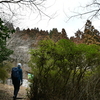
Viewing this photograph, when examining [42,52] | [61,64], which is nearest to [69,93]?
[61,64]

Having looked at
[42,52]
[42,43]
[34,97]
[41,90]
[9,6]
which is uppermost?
[9,6]

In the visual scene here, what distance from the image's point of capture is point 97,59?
12.3ft

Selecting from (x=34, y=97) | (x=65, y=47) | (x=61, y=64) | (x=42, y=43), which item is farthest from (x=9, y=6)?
(x=34, y=97)

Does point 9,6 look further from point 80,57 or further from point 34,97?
point 34,97

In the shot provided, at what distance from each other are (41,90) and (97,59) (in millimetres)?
2166

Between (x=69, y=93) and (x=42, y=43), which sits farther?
(x=42, y=43)

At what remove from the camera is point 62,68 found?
4.26 meters

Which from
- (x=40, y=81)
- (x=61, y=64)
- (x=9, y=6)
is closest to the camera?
(x=9, y=6)

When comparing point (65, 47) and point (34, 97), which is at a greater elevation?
point (65, 47)

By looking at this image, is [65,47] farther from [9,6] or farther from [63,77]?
[9,6]

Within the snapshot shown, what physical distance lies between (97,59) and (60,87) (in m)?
1.48

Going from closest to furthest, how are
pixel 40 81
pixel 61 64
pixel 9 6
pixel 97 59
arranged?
1. pixel 9 6
2. pixel 97 59
3. pixel 61 64
4. pixel 40 81

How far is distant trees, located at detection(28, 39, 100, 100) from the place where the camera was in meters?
3.75

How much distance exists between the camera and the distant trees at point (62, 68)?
3.75 meters
